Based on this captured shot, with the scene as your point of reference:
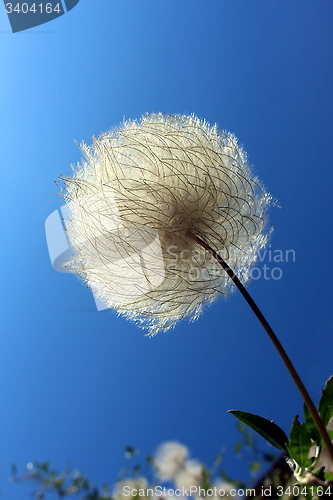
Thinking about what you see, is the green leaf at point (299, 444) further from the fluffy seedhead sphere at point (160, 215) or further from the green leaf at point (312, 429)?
the fluffy seedhead sphere at point (160, 215)

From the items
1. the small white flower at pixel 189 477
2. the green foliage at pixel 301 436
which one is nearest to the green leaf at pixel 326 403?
the green foliage at pixel 301 436

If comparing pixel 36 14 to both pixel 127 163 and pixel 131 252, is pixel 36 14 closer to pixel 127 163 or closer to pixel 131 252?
pixel 127 163

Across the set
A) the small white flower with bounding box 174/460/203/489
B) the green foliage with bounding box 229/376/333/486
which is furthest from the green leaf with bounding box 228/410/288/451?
the small white flower with bounding box 174/460/203/489

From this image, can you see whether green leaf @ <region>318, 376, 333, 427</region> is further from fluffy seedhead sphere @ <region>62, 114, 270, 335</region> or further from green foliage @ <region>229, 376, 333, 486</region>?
fluffy seedhead sphere @ <region>62, 114, 270, 335</region>

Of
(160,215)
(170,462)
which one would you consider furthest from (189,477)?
(160,215)

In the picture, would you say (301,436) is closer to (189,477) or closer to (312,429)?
(312,429)

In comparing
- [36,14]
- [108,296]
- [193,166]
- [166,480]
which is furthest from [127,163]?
[36,14]

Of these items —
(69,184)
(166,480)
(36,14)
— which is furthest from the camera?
(36,14)
